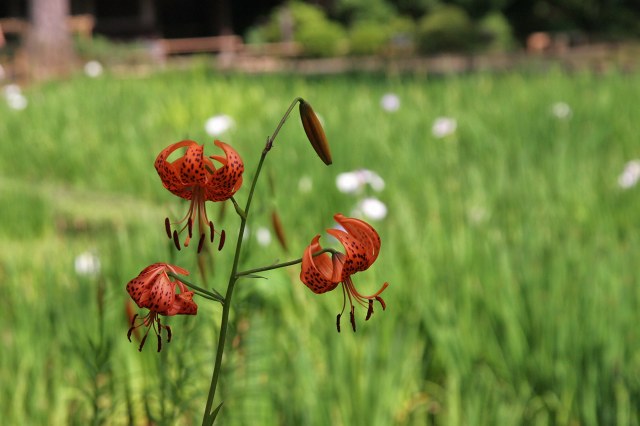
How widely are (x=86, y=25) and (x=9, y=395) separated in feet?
51.5

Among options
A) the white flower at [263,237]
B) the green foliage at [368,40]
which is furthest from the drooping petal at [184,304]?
the green foliage at [368,40]

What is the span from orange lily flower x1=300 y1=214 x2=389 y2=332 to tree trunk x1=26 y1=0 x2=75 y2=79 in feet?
36.8

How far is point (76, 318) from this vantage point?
1.74 m

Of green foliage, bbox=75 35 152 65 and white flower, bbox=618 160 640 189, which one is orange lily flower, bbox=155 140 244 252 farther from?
green foliage, bbox=75 35 152 65

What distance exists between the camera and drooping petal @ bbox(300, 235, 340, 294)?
510 millimetres

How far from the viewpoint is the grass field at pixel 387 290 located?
1454 mm

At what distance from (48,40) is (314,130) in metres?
11.6

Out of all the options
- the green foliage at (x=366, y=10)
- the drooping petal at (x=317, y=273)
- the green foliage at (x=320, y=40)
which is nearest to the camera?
the drooping petal at (x=317, y=273)

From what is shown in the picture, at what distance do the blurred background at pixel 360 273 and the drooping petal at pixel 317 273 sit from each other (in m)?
0.20

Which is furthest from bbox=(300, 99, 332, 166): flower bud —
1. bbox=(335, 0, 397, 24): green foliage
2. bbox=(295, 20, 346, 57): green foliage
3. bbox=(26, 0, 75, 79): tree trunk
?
bbox=(335, 0, 397, 24): green foliage

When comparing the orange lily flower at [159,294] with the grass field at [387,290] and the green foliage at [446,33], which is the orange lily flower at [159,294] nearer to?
the grass field at [387,290]

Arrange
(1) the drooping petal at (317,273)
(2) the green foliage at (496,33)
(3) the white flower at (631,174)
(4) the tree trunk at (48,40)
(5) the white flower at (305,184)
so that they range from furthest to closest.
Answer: (2) the green foliage at (496,33) → (4) the tree trunk at (48,40) → (5) the white flower at (305,184) → (3) the white flower at (631,174) → (1) the drooping petal at (317,273)

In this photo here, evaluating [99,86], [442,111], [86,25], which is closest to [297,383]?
[442,111]

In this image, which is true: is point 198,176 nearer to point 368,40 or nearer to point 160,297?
point 160,297
